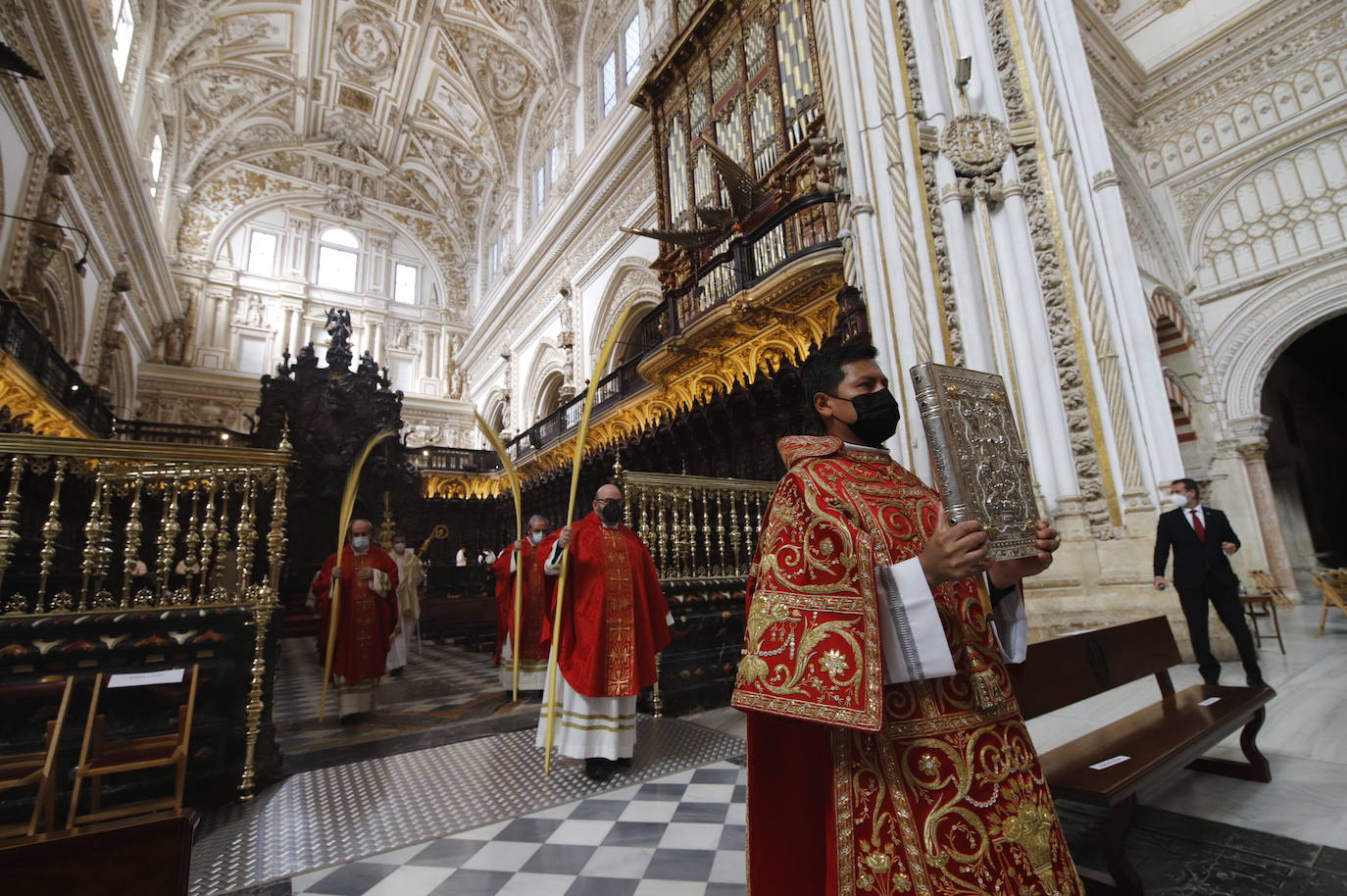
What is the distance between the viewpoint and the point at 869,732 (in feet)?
3.99

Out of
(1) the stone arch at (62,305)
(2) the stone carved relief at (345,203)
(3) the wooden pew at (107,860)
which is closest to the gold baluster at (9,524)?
(3) the wooden pew at (107,860)

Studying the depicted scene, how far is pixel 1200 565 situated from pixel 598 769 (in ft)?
12.8

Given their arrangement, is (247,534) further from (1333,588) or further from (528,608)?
(1333,588)

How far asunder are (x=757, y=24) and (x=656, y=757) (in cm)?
1024

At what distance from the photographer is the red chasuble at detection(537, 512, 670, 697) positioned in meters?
3.27

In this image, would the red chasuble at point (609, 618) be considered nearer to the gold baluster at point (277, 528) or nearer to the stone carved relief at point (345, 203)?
the gold baluster at point (277, 528)

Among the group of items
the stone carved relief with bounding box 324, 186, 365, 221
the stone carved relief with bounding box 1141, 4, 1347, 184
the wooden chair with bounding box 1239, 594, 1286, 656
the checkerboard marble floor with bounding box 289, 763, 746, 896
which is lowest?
the checkerboard marble floor with bounding box 289, 763, 746, 896

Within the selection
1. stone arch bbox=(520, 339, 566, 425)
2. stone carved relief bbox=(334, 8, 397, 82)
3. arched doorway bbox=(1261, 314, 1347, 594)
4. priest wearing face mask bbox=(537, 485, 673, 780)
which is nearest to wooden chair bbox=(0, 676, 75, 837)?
priest wearing face mask bbox=(537, 485, 673, 780)

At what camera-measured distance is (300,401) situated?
14.6 metres

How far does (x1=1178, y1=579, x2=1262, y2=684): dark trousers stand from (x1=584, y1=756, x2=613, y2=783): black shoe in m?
3.50

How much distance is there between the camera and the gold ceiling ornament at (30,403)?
8367 millimetres

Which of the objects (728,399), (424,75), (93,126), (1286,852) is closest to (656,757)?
(1286,852)

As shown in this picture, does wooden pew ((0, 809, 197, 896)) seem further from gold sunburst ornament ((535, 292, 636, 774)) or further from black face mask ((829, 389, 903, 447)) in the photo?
gold sunburst ornament ((535, 292, 636, 774))

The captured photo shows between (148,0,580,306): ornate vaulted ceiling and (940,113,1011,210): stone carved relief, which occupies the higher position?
(148,0,580,306): ornate vaulted ceiling
